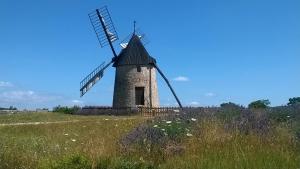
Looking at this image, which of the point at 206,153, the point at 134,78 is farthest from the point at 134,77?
the point at 206,153

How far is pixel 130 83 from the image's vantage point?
166 feet

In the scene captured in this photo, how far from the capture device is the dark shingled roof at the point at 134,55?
5131 cm

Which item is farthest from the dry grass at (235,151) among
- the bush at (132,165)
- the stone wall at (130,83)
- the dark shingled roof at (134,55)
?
the dark shingled roof at (134,55)

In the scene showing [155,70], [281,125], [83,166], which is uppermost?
[155,70]

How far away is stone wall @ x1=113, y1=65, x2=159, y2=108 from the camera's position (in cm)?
5069

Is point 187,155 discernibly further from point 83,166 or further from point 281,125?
point 281,125

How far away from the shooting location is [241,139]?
10430mm

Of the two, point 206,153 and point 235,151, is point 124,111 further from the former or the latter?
point 235,151

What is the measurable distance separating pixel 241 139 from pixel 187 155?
1.29 metres

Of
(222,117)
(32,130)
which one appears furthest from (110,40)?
(222,117)

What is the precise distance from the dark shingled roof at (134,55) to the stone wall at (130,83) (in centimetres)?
41

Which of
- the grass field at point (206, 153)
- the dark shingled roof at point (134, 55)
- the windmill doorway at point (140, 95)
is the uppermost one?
the dark shingled roof at point (134, 55)

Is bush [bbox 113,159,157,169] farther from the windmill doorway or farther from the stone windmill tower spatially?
the windmill doorway

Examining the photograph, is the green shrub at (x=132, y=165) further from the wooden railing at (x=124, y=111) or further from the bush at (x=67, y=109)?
the bush at (x=67, y=109)
